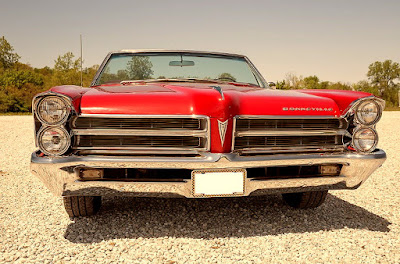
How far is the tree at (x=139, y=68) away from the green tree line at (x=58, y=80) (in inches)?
703

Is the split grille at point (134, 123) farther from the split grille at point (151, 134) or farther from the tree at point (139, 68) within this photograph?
the tree at point (139, 68)

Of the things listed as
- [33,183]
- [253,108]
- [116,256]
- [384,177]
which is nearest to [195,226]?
[116,256]

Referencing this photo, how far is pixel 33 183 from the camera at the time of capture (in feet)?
16.1

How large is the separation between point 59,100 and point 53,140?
28 centimetres

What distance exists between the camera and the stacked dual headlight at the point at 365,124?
9.53 ft

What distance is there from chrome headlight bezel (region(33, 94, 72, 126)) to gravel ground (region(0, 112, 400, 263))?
3.10 feet

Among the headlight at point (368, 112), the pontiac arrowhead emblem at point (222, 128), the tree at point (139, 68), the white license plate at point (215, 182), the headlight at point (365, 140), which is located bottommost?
the white license plate at point (215, 182)

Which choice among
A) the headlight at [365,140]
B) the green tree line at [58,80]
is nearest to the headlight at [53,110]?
the headlight at [365,140]

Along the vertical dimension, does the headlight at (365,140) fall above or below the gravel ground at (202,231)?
above

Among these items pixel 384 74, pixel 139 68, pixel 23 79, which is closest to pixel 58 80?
pixel 23 79

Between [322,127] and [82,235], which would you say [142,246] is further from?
[322,127]

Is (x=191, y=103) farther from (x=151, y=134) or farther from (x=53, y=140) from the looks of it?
(x=53, y=140)

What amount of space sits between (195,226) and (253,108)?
3.87 ft

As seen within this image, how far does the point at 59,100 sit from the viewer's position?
2.53 m
